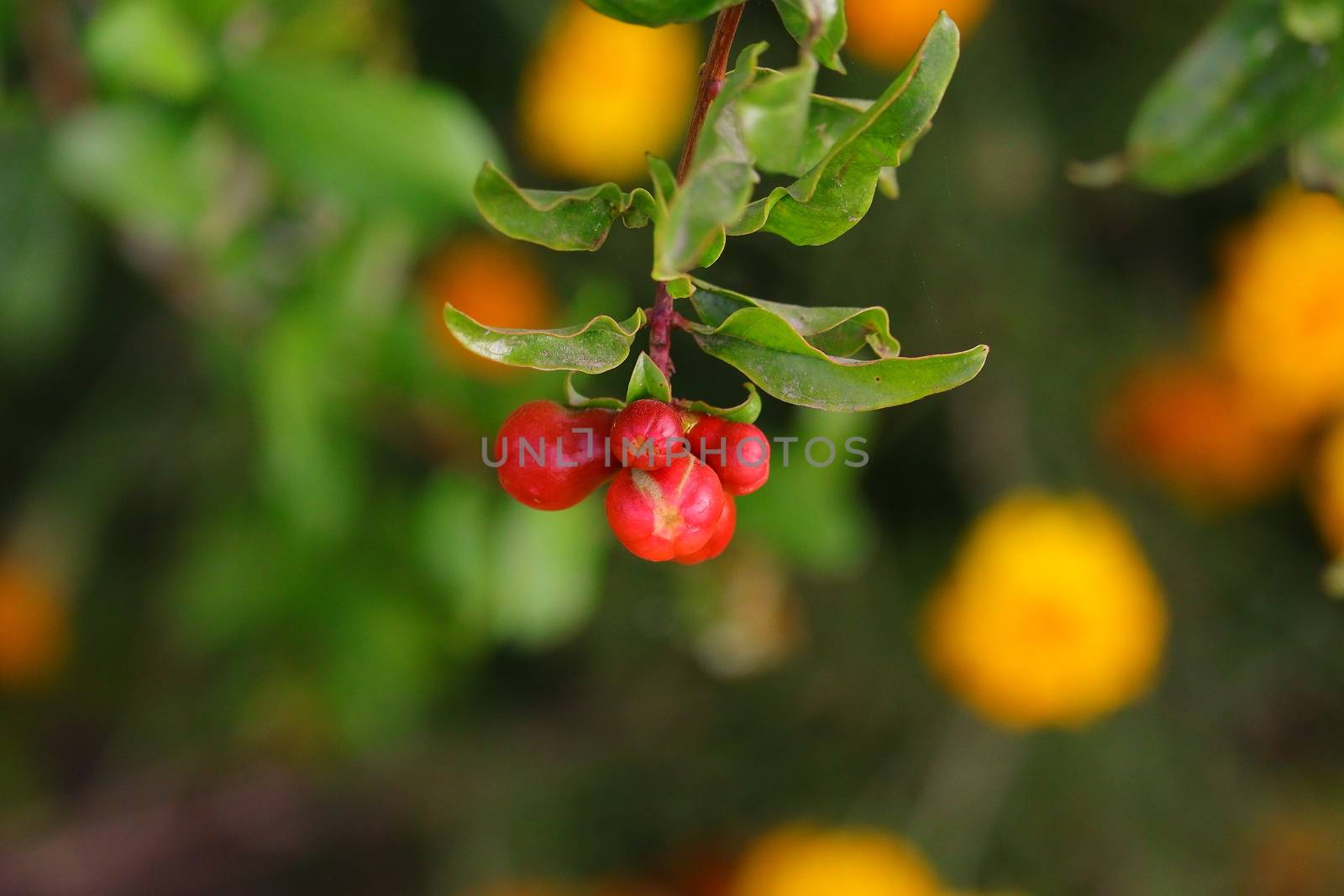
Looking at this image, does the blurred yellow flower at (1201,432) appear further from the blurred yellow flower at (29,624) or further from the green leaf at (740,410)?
the blurred yellow flower at (29,624)

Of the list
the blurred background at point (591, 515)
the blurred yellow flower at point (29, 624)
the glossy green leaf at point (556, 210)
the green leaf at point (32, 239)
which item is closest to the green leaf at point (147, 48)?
the blurred background at point (591, 515)

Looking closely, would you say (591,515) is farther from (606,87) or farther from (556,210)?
(556,210)

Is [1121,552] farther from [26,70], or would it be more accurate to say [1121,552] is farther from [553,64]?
[26,70]

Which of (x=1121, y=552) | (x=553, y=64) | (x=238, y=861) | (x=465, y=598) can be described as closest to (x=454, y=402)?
(x=465, y=598)

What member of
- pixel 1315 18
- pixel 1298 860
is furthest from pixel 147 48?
pixel 1298 860

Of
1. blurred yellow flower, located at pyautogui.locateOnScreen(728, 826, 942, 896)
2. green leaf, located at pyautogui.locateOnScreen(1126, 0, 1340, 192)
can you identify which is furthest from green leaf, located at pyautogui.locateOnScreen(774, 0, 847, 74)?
blurred yellow flower, located at pyautogui.locateOnScreen(728, 826, 942, 896)
